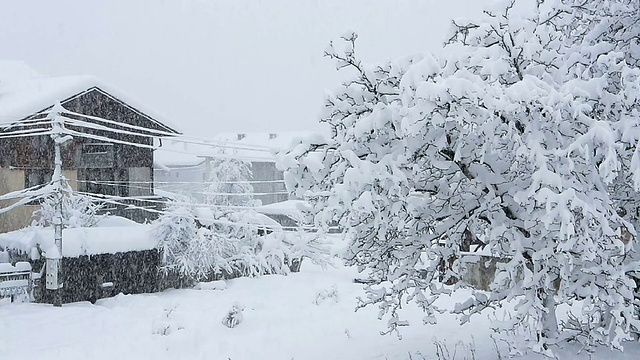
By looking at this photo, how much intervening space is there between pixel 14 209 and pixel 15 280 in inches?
218

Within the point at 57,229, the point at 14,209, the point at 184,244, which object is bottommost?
the point at 184,244

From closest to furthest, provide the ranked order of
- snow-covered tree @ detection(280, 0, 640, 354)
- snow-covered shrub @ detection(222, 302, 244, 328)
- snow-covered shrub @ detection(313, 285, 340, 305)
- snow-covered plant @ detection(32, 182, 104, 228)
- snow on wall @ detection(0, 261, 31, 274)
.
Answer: snow-covered tree @ detection(280, 0, 640, 354), snow-covered shrub @ detection(222, 302, 244, 328), snow on wall @ detection(0, 261, 31, 274), snow-covered shrub @ detection(313, 285, 340, 305), snow-covered plant @ detection(32, 182, 104, 228)

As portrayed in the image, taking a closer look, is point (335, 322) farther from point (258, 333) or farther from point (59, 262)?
point (59, 262)

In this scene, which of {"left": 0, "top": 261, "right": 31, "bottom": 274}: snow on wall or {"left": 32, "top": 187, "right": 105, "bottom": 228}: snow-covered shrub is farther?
{"left": 32, "top": 187, "right": 105, "bottom": 228}: snow-covered shrub

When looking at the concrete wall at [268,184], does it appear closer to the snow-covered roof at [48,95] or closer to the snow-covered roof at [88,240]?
the snow-covered roof at [48,95]

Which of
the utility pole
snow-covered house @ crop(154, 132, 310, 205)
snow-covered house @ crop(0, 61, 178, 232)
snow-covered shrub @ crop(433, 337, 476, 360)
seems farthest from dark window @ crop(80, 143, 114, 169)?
snow-covered house @ crop(154, 132, 310, 205)

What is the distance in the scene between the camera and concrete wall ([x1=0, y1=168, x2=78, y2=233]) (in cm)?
1775

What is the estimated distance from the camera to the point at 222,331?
33.9 ft

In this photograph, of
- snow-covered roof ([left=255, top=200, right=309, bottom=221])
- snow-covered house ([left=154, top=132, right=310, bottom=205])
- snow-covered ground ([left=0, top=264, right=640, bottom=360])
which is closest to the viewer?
snow-covered roof ([left=255, top=200, right=309, bottom=221])

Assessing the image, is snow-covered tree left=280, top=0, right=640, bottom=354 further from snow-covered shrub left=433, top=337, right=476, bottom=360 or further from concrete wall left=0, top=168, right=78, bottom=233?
concrete wall left=0, top=168, right=78, bottom=233

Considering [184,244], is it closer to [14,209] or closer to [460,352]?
[14,209]

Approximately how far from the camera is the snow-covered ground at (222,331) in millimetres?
8039

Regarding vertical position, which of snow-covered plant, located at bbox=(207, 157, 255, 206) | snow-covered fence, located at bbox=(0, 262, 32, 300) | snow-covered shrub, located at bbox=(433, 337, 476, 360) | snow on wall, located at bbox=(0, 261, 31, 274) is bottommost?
snow-covered shrub, located at bbox=(433, 337, 476, 360)

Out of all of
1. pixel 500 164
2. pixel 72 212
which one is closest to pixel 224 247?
pixel 72 212
